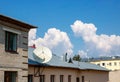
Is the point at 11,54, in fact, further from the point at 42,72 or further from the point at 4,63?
the point at 42,72

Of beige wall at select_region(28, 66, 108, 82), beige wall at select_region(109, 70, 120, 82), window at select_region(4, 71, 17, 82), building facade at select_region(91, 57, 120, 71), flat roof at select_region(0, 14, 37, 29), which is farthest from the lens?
building facade at select_region(91, 57, 120, 71)

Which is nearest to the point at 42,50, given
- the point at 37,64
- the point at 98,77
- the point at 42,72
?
the point at 37,64

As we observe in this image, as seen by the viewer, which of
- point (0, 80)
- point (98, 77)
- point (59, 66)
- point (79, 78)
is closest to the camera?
point (0, 80)

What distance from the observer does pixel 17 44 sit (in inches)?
839

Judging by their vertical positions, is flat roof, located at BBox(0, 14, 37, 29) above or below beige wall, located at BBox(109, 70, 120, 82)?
above

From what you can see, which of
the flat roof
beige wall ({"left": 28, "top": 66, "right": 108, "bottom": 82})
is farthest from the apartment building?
the flat roof

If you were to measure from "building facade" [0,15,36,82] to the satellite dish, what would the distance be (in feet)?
7.44

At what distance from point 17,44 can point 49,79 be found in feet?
26.0

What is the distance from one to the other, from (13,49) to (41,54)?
12.9 feet

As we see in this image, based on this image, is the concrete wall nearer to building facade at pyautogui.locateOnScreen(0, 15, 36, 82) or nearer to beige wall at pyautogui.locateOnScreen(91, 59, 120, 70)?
building facade at pyautogui.locateOnScreen(0, 15, 36, 82)

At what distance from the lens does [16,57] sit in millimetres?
21125

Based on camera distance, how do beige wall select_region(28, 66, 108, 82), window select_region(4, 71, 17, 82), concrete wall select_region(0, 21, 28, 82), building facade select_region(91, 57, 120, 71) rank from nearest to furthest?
concrete wall select_region(0, 21, 28, 82) < window select_region(4, 71, 17, 82) < beige wall select_region(28, 66, 108, 82) < building facade select_region(91, 57, 120, 71)

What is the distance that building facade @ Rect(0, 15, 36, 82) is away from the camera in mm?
19828

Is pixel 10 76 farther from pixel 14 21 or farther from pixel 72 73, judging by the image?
pixel 72 73
